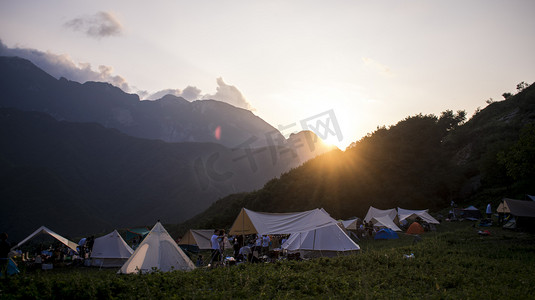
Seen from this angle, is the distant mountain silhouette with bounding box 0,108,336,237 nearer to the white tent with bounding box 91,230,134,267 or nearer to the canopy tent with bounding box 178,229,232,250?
the canopy tent with bounding box 178,229,232,250

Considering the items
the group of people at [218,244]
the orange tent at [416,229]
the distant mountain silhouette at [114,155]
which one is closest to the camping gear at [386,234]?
the orange tent at [416,229]

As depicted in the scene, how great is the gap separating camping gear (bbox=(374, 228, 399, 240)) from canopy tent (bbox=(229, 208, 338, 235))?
11.7 m

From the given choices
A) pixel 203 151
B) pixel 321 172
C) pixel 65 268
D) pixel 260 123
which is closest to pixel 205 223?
pixel 321 172

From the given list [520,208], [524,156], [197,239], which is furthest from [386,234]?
[197,239]

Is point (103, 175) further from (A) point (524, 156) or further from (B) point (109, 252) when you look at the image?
(A) point (524, 156)

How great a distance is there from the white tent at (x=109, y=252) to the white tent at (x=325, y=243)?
10.4 m

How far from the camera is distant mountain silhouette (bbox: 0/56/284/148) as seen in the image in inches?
5512

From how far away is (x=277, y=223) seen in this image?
17234mm

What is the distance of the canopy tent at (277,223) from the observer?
1653 cm

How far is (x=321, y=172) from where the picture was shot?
175 ft

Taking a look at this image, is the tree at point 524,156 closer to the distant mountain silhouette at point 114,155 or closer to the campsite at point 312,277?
the campsite at point 312,277

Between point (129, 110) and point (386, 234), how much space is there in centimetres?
15702

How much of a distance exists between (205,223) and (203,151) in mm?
66622

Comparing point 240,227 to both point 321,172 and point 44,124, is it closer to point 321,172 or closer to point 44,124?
point 321,172
